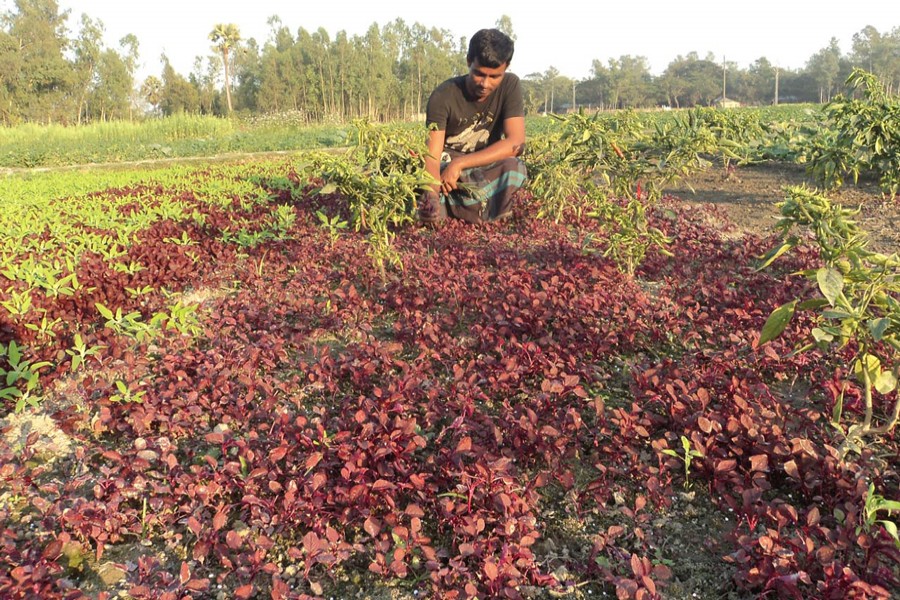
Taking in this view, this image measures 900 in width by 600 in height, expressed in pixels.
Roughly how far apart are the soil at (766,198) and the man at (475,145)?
1.80m

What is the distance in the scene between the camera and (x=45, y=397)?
2.79 m

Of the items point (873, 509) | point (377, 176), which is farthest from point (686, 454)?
point (377, 176)

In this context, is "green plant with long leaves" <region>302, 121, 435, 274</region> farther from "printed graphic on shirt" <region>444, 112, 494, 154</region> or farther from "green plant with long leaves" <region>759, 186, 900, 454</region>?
"green plant with long leaves" <region>759, 186, 900, 454</region>

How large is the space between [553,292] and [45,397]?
288 cm

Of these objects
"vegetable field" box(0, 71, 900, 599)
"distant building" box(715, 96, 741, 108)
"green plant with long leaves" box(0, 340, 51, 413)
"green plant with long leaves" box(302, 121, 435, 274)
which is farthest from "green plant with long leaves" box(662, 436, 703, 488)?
"distant building" box(715, 96, 741, 108)

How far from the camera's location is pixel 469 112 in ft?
18.4

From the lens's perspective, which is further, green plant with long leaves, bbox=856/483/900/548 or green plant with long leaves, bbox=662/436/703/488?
green plant with long leaves, bbox=662/436/703/488

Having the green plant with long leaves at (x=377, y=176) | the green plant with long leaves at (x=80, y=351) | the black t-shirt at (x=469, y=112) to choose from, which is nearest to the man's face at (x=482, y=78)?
the black t-shirt at (x=469, y=112)

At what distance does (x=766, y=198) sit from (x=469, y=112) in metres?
4.52

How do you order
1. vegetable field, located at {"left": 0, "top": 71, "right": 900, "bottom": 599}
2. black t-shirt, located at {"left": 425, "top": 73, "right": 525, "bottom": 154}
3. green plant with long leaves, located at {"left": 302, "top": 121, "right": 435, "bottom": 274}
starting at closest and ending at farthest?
vegetable field, located at {"left": 0, "top": 71, "right": 900, "bottom": 599}, green plant with long leaves, located at {"left": 302, "top": 121, "right": 435, "bottom": 274}, black t-shirt, located at {"left": 425, "top": 73, "right": 525, "bottom": 154}

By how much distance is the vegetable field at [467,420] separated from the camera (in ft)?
5.66

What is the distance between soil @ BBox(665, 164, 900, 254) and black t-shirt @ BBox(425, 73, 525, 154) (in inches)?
78.5

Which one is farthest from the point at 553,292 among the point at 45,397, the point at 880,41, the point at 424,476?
the point at 880,41

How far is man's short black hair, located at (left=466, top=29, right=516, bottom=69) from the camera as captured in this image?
15.7 feet
